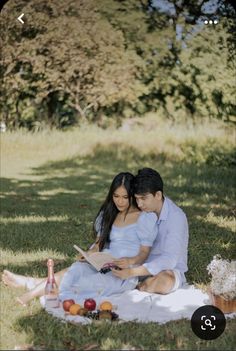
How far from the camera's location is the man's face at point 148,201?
511cm

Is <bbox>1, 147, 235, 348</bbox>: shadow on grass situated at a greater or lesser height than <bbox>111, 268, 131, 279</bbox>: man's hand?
lesser

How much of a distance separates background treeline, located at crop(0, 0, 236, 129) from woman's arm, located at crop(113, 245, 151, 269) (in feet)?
54.9

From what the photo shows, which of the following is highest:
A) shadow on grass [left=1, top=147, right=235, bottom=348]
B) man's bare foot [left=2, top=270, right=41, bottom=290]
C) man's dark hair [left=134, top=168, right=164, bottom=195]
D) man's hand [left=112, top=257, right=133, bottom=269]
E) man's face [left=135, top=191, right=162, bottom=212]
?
man's dark hair [left=134, top=168, right=164, bottom=195]

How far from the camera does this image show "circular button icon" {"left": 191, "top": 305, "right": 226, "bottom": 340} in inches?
161

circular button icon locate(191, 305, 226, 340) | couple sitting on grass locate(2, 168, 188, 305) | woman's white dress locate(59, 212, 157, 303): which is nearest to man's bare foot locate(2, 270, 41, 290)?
couple sitting on grass locate(2, 168, 188, 305)

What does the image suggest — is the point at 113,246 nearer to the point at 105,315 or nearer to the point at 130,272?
the point at 130,272

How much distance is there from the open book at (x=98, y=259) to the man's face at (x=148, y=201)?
0.48m

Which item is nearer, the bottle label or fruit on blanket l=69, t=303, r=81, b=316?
fruit on blanket l=69, t=303, r=81, b=316

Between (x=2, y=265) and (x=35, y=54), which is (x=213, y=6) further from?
(x=35, y=54)

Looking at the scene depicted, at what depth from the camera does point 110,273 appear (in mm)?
5051

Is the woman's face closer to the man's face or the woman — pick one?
the woman

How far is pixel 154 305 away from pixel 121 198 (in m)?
0.92

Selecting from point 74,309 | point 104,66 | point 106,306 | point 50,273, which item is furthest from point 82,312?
point 104,66

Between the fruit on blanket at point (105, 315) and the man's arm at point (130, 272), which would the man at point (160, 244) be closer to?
the man's arm at point (130, 272)
